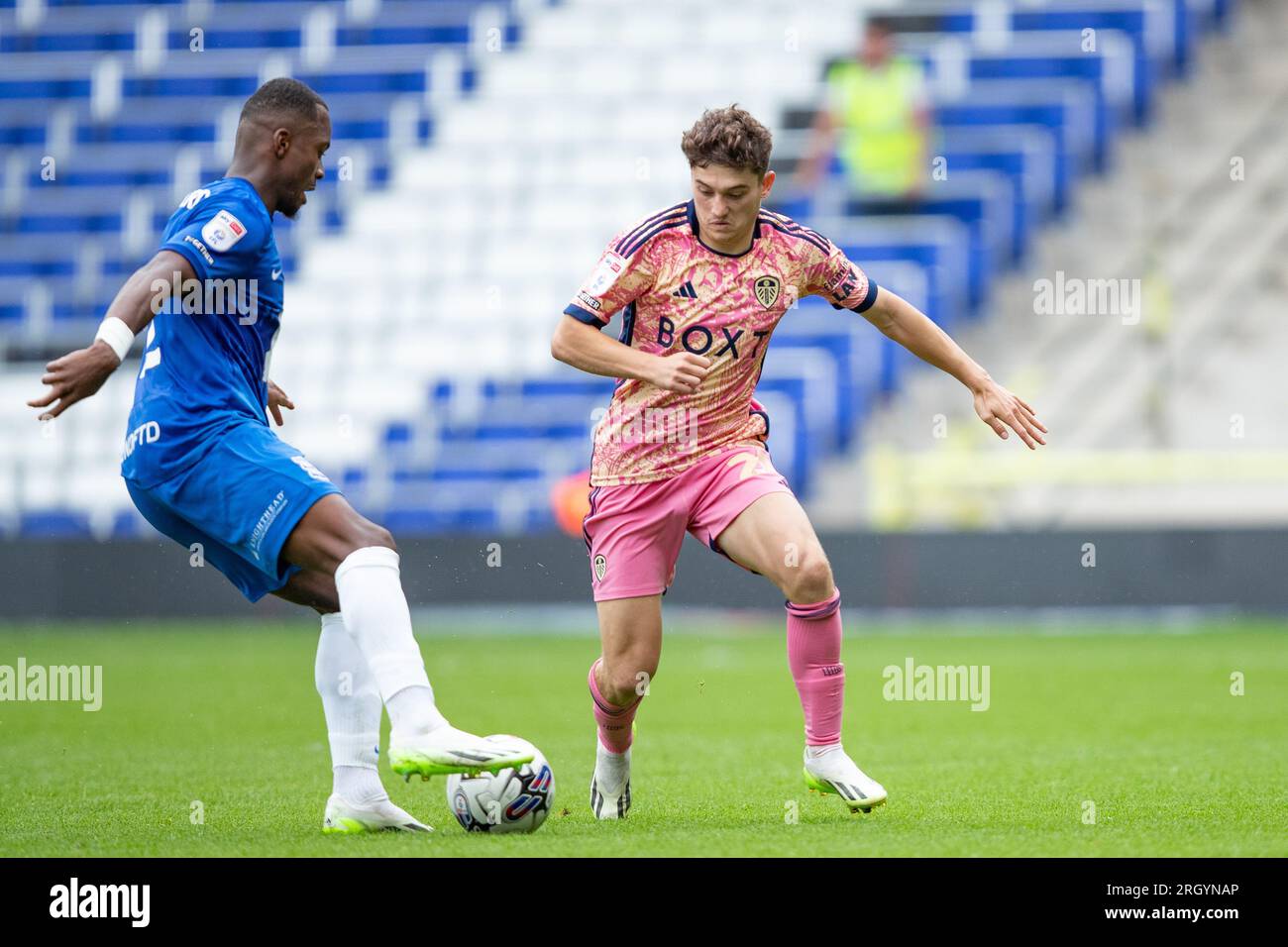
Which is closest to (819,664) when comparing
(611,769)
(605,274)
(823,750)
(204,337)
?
(823,750)

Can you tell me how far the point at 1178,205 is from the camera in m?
17.7

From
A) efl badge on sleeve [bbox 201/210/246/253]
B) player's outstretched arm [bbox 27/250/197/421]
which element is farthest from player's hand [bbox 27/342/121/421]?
efl badge on sleeve [bbox 201/210/246/253]

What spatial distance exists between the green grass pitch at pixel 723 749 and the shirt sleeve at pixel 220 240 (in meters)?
1.55

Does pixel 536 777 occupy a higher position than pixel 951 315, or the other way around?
pixel 951 315

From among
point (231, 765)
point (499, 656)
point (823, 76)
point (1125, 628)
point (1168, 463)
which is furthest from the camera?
point (823, 76)

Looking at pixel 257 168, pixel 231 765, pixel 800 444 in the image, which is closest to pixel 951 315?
pixel 800 444

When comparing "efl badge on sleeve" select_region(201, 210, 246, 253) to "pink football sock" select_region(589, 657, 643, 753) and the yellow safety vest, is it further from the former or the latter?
the yellow safety vest

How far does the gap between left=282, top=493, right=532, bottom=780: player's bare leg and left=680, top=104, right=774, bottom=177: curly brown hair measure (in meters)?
1.47

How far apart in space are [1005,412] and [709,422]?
0.93 metres

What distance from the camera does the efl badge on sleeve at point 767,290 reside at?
554 cm

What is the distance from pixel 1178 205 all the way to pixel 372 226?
8.18 m

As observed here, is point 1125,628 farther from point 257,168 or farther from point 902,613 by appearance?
point 257,168

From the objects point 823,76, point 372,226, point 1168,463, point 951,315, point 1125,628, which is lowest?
point 1125,628

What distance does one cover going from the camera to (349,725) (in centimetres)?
512
